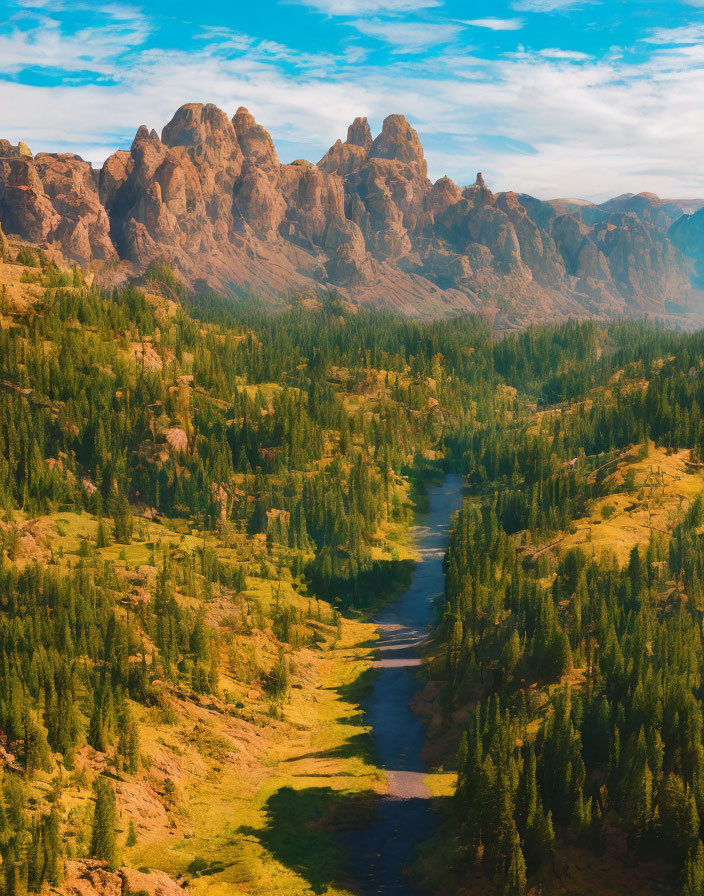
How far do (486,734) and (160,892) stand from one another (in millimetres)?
38936

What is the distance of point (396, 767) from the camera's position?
A: 126 m

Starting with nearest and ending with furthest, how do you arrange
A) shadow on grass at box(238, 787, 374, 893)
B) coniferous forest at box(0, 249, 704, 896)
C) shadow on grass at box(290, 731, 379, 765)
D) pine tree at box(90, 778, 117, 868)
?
pine tree at box(90, 778, 117, 868) → coniferous forest at box(0, 249, 704, 896) → shadow on grass at box(238, 787, 374, 893) → shadow on grass at box(290, 731, 379, 765)

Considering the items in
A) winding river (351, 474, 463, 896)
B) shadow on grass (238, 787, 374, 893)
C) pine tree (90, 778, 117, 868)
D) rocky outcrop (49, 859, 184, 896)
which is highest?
pine tree (90, 778, 117, 868)

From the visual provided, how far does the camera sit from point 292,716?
5527 inches

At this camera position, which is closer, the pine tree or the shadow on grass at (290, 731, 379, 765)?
the pine tree

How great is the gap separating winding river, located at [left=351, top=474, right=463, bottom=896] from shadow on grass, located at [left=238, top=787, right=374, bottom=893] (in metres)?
2.07

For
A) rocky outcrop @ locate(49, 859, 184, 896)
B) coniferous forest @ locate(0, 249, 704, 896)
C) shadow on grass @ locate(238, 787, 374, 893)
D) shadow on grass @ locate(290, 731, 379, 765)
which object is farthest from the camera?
shadow on grass @ locate(290, 731, 379, 765)

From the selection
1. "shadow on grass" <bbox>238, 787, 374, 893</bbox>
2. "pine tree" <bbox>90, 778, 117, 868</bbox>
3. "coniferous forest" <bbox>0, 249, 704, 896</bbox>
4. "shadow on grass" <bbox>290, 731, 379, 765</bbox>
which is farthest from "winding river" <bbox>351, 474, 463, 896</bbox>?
"pine tree" <bbox>90, 778, 117, 868</bbox>

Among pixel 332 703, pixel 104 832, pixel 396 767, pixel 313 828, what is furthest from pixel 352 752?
pixel 104 832

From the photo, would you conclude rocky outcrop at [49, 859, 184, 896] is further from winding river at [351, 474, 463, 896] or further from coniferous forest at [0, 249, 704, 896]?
winding river at [351, 474, 463, 896]

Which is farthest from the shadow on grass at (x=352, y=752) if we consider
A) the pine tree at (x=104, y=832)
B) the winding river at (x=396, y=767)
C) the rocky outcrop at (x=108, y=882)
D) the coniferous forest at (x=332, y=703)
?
the rocky outcrop at (x=108, y=882)

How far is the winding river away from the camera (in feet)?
336

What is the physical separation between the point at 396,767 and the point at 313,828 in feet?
58.8

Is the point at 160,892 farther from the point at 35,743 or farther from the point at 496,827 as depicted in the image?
the point at 496,827
